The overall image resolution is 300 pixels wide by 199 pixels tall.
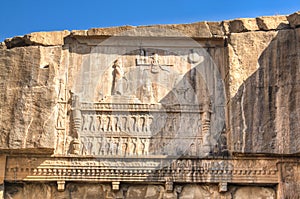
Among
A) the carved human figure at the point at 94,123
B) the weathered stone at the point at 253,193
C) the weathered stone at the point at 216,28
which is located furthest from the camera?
the weathered stone at the point at 216,28

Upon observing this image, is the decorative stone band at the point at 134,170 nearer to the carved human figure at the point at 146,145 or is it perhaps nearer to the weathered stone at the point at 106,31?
the carved human figure at the point at 146,145

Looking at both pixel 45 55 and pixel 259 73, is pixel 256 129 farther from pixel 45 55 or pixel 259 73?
pixel 45 55

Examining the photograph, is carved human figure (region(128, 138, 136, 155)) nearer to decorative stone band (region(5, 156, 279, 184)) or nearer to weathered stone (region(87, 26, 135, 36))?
decorative stone band (region(5, 156, 279, 184))

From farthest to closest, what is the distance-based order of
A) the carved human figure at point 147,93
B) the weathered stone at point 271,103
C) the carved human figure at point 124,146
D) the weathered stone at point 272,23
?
the weathered stone at point 272,23
the carved human figure at point 147,93
the carved human figure at point 124,146
the weathered stone at point 271,103

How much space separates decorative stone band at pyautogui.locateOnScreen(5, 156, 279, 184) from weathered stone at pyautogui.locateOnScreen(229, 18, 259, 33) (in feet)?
7.63

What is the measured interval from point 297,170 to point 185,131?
6.32ft

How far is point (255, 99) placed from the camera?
1089 centimetres

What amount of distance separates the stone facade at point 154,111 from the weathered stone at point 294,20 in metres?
0.02

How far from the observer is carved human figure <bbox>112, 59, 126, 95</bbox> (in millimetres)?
11320

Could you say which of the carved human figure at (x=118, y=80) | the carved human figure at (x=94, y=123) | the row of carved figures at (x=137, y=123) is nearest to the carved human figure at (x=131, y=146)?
the row of carved figures at (x=137, y=123)

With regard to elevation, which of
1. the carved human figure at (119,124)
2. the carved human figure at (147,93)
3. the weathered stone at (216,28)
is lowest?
the carved human figure at (119,124)

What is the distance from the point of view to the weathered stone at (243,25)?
1148 cm

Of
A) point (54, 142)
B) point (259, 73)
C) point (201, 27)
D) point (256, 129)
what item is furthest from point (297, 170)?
point (54, 142)

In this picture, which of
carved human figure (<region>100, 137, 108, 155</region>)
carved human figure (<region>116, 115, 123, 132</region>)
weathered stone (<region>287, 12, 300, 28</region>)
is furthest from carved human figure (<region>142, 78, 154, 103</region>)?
weathered stone (<region>287, 12, 300, 28</region>)
